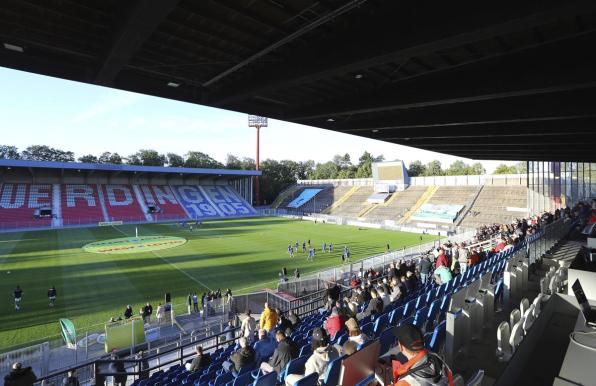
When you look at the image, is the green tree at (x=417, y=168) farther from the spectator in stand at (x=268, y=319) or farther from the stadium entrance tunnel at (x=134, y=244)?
the spectator in stand at (x=268, y=319)

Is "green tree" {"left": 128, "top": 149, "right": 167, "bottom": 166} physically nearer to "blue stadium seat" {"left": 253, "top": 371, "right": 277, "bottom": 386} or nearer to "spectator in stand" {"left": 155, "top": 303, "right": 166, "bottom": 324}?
"spectator in stand" {"left": 155, "top": 303, "right": 166, "bottom": 324}

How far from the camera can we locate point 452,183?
5556 cm

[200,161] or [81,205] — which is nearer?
[81,205]

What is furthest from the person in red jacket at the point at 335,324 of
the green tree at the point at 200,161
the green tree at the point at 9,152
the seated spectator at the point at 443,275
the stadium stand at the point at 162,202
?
the green tree at the point at 9,152

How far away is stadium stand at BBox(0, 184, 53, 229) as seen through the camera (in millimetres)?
38844

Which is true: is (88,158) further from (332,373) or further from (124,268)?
(332,373)

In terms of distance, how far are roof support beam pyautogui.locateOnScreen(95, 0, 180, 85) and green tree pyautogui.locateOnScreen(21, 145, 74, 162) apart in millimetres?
97732

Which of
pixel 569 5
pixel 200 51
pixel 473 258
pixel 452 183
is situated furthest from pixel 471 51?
→ pixel 452 183

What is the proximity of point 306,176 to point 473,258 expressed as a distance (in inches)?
3857

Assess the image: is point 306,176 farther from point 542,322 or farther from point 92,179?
point 542,322

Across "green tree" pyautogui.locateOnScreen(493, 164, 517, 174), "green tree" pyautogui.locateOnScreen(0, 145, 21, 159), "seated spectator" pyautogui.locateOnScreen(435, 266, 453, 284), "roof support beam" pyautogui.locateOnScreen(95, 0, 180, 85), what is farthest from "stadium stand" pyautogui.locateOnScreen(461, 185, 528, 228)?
"green tree" pyautogui.locateOnScreen(0, 145, 21, 159)

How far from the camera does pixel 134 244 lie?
3102cm

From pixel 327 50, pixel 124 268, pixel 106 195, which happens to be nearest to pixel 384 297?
pixel 327 50

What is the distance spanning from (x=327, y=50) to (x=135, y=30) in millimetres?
2434
